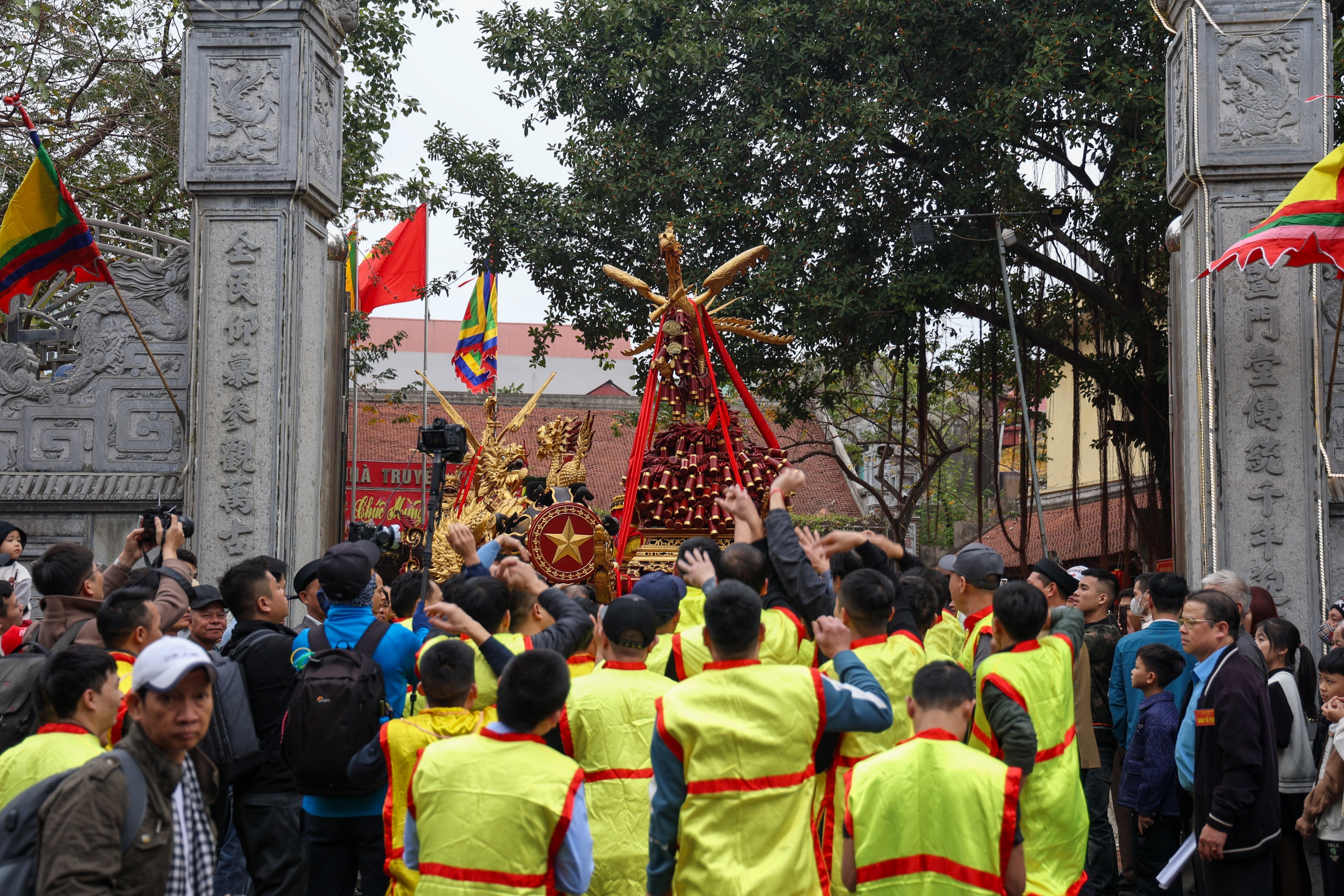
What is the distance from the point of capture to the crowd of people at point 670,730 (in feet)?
11.1

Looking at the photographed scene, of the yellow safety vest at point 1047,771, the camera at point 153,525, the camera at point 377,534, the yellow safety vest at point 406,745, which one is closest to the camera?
the yellow safety vest at point 406,745

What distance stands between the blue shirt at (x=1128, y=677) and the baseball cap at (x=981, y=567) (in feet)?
3.83

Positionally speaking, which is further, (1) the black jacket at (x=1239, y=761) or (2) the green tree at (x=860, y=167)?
(2) the green tree at (x=860, y=167)

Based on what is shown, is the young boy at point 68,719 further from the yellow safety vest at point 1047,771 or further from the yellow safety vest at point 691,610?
the yellow safety vest at point 1047,771

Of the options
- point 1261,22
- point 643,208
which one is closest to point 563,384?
point 643,208

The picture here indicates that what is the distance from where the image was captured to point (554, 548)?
409 inches

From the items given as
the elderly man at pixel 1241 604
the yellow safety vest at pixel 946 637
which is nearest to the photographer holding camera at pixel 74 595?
the yellow safety vest at pixel 946 637

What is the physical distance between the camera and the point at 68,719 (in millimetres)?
3461

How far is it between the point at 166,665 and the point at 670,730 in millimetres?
1393

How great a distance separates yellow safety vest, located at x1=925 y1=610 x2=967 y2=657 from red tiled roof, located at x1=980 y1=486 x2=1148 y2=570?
11.9 meters

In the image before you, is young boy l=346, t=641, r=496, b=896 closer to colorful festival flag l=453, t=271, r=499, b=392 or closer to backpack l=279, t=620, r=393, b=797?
backpack l=279, t=620, r=393, b=797

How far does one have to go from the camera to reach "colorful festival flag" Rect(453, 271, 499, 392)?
15.1m

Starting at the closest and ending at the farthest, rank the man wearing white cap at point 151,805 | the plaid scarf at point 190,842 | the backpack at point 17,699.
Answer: the man wearing white cap at point 151,805 → the plaid scarf at point 190,842 → the backpack at point 17,699

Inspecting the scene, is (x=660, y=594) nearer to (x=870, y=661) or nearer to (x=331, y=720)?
(x=870, y=661)
